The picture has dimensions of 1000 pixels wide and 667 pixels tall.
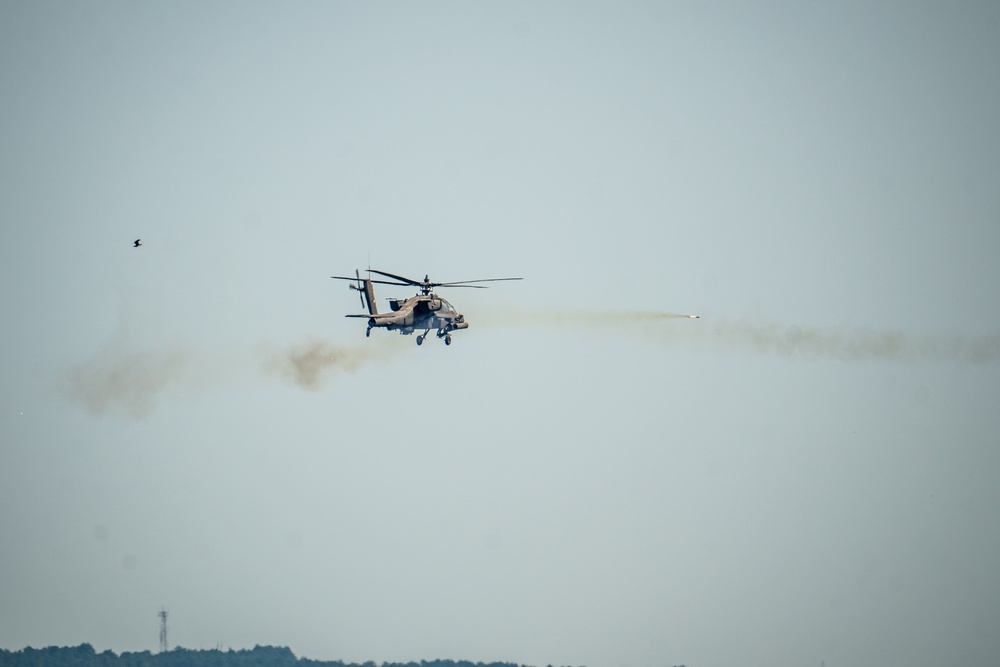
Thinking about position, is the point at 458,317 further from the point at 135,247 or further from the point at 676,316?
the point at 135,247

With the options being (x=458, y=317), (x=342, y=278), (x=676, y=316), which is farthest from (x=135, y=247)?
(x=676, y=316)

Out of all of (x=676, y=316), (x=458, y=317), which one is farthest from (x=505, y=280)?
(x=676, y=316)

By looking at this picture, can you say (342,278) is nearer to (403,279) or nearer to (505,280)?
(403,279)

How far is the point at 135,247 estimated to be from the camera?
103 metres

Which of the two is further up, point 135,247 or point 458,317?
point 135,247

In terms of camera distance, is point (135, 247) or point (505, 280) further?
point (135, 247)

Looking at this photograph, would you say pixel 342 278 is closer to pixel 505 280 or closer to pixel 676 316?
pixel 505 280

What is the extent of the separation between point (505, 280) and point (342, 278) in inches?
455

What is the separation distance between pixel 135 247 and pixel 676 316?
37.9 m

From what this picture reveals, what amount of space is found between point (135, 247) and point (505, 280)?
89.7 feet

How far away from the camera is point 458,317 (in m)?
99.1

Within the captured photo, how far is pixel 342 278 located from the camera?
3880 inches

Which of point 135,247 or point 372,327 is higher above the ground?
point 135,247

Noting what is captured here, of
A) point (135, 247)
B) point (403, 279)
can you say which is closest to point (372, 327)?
point (403, 279)
